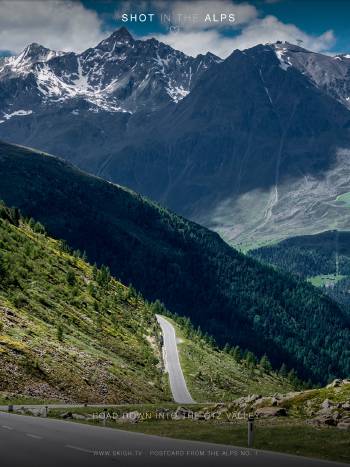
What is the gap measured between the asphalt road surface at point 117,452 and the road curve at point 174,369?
80.0m

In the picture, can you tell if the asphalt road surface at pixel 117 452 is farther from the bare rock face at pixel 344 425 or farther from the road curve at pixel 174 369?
the road curve at pixel 174 369

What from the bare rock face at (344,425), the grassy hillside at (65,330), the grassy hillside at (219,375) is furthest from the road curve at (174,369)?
→ the bare rock face at (344,425)

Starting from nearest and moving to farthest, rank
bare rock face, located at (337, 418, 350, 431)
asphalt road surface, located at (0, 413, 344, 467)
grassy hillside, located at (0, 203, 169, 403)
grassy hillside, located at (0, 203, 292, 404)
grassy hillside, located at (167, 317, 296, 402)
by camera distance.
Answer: asphalt road surface, located at (0, 413, 344, 467) → bare rock face, located at (337, 418, 350, 431) → grassy hillside, located at (0, 203, 169, 403) → grassy hillside, located at (0, 203, 292, 404) → grassy hillside, located at (167, 317, 296, 402)

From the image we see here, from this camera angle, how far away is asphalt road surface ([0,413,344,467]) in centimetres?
3127

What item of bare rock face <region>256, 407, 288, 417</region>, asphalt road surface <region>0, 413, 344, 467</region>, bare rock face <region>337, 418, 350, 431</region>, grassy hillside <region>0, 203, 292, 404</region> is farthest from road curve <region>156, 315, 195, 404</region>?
asphalt road surface <region>0, 413, 344, 467</region>

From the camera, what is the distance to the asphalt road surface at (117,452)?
31266 millimetres

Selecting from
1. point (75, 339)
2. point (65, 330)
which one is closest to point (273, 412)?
point (75, 339)

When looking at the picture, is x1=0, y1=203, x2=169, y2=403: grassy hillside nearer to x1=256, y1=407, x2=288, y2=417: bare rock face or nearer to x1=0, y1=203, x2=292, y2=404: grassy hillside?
x1=0, y1=203, x2=292, y2=404: grassy hillside

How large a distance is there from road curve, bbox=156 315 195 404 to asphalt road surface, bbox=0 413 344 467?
8000 cm

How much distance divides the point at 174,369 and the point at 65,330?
44538 millimetres

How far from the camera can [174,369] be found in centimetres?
15150

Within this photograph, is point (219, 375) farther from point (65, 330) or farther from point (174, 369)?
point (65, 330)

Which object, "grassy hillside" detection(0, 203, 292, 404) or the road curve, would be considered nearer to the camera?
"grassy hillside" detection(0, 203, 292, 404)

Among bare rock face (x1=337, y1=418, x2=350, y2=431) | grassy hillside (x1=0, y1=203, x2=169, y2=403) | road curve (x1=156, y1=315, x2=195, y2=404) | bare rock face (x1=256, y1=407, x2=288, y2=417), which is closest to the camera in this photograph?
bare rock face (x1=337, y1=418, x2=350, y2=431)
